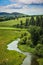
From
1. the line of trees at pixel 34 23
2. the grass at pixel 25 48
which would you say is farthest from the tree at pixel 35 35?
the line of trees at pixel 34 23

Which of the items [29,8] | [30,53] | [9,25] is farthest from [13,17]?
[30,53]

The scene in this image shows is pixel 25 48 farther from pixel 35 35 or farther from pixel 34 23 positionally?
pixel 34 23

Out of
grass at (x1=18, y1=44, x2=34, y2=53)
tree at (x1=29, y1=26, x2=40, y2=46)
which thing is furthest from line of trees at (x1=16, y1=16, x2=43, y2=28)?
grass at (x1=18, y1=44, x2=34, y2=53)

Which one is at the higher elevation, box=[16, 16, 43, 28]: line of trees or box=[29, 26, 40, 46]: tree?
box=[29, 26, 40, 46]: tree

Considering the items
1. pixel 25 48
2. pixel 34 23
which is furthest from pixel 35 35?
pixel 34 23

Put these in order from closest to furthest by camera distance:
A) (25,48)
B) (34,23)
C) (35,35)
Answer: (25,48), (35,35), (34,23)

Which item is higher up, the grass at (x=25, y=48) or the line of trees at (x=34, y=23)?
the grass at (x=25, y=48)

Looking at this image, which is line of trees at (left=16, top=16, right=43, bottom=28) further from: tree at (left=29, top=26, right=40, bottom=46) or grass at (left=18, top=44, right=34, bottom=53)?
grass at (left=18, top=44, right=34, bottom=53)

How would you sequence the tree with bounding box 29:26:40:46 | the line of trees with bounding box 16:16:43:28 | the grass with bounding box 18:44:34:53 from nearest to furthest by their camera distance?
the grass with bounding box 18:44:34:53 < the tree with bounding box 29:26:40:46 < the line of trees with bounding box 16:16:43:28

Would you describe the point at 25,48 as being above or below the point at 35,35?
below

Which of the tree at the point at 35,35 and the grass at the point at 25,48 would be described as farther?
the tree at the point at 35,35

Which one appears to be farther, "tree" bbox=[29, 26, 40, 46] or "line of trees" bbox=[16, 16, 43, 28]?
"line of trees" bbox=[16, 16, 43, 28]

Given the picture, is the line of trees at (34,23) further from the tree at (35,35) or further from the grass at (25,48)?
the grass at (25,48)

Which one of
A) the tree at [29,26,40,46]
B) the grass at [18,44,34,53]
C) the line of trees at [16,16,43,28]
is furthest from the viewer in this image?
the line of trees at [16,16,43,28]
